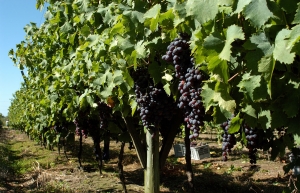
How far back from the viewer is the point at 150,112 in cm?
288

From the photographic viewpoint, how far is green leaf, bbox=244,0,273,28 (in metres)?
1.31

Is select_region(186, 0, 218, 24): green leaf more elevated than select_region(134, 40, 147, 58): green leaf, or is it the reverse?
select_region(134, 40, 147, 58): green leaf

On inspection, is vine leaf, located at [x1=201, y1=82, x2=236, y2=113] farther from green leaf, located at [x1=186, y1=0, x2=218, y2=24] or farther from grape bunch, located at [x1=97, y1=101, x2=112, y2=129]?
grape bunch, located at [x1=97, y1=101, x2=112, y2=129]

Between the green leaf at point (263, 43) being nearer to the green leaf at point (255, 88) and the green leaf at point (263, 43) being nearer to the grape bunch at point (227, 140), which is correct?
the green leaf at point (255, 88)

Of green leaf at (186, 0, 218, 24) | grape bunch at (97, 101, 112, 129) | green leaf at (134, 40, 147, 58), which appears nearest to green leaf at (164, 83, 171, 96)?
green leaf at (134, 40, 147, 58)

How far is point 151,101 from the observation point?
9.28 ft

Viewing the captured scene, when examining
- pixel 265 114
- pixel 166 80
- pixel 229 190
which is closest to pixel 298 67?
pixel 265 114

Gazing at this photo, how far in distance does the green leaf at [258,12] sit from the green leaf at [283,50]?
4.0 inches

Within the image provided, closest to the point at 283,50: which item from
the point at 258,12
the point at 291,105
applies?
the point at 258,12

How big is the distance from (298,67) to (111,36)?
6.32 ft

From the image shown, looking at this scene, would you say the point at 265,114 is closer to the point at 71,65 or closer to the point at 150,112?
the point at 150,112

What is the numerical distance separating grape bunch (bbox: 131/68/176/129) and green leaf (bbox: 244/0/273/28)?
5.08 feet

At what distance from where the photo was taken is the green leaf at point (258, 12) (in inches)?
51.6

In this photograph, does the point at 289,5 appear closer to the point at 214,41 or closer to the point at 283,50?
the point at 283,50
